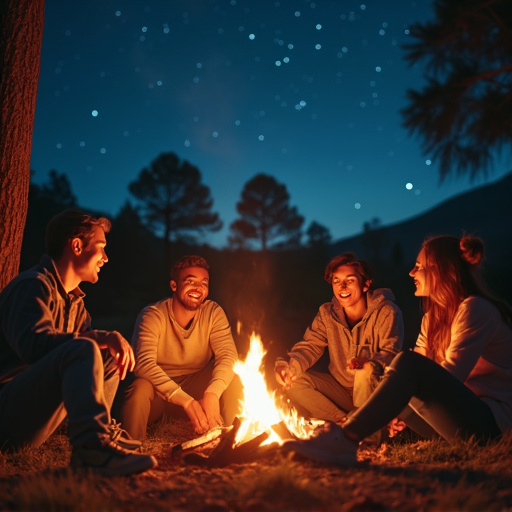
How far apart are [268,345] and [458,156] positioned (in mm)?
5212

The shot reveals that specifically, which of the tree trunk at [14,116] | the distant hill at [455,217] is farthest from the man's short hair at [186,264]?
the distant hill at [455,217]

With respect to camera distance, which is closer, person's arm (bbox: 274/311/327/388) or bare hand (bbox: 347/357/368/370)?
bare hand (bbox: 347/357/368/370)

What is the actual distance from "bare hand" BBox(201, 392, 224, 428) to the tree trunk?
7.20ft

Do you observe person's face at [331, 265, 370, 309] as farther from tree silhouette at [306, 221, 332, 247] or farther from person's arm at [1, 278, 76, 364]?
tree silhouette at [306, 221, 332, 247]

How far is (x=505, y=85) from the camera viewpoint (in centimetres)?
870

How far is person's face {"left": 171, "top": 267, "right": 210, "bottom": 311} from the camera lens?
493 cm

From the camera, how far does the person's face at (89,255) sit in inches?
145

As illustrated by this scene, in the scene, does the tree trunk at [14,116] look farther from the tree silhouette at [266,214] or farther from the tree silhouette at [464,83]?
the tree silhouette at [266,214]

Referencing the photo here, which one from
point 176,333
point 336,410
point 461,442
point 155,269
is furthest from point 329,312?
point 155,269

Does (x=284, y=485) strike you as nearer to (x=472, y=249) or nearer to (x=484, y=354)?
(x=484, y=354)

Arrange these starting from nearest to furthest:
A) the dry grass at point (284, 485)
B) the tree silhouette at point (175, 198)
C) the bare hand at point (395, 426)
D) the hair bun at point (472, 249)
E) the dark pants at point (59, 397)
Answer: the dry grass at point (284, 485), the dark pants at point (59, 397), the hair bun at point (472, 249), the bare hand at point (395, 426), the tree silhouette at point (175, 198)

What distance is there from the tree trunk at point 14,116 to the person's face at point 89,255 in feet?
5.02

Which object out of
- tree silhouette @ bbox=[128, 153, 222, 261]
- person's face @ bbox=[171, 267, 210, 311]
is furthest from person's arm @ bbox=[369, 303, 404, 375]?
tree silhouette @ bbox=[128, 153, 222, 261]

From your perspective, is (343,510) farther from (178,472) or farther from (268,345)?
(268,345)
